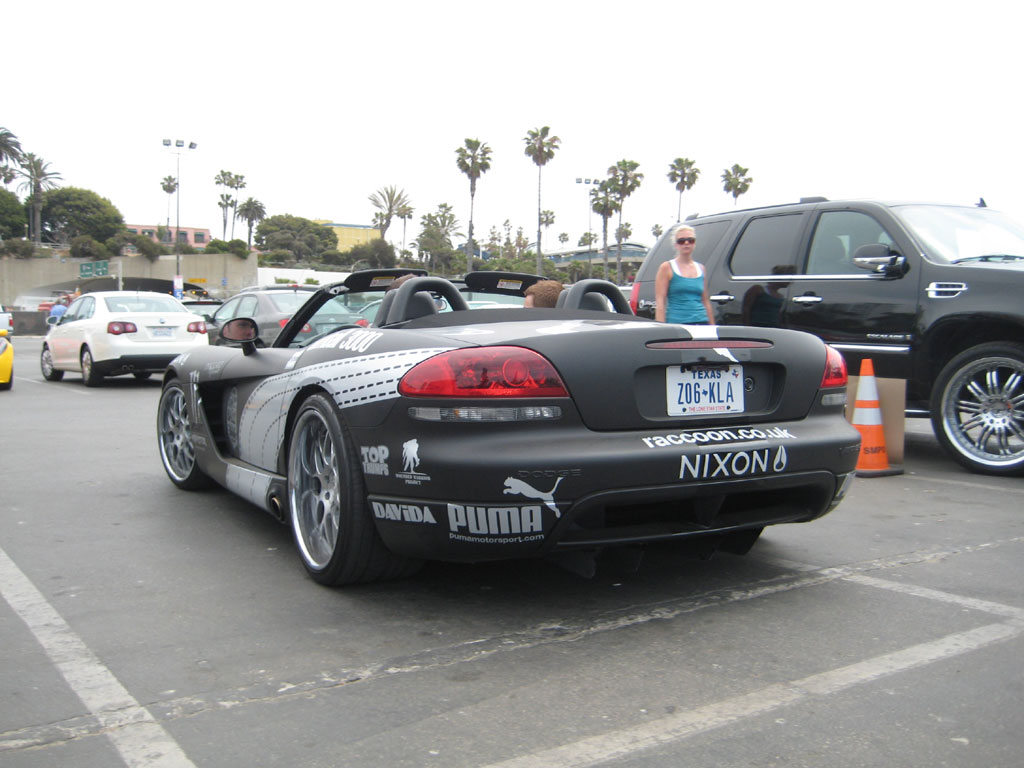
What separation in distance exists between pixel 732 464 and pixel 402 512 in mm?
A: 1179

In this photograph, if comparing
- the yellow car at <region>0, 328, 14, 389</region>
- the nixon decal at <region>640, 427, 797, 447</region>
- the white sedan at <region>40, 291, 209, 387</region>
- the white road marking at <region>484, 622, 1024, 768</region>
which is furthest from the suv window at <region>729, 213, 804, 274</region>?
the yellow car at <region>0, 328, 14, 389</region>

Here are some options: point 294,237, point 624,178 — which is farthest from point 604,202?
point 294,237

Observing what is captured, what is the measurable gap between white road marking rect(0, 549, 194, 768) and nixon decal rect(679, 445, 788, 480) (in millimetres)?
1842

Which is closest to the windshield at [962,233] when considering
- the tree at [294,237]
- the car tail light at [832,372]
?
the car tail light at [832,372]

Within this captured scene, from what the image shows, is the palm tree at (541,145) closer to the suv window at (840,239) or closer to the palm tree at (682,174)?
the palm tree at (682,174)

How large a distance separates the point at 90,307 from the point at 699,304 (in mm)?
10544

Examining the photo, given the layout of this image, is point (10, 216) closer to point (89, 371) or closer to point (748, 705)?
point (89, 371)

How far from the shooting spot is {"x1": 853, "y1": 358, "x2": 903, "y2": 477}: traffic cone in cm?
670

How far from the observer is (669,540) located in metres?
3.62

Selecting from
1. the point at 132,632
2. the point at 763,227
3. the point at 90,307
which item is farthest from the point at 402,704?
the point at 90,307

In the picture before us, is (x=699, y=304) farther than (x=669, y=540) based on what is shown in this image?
Yes

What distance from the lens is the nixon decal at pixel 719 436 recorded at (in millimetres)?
3496

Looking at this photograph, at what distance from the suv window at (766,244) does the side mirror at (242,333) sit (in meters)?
4.47

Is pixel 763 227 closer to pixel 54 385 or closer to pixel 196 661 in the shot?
pixel 196 661
